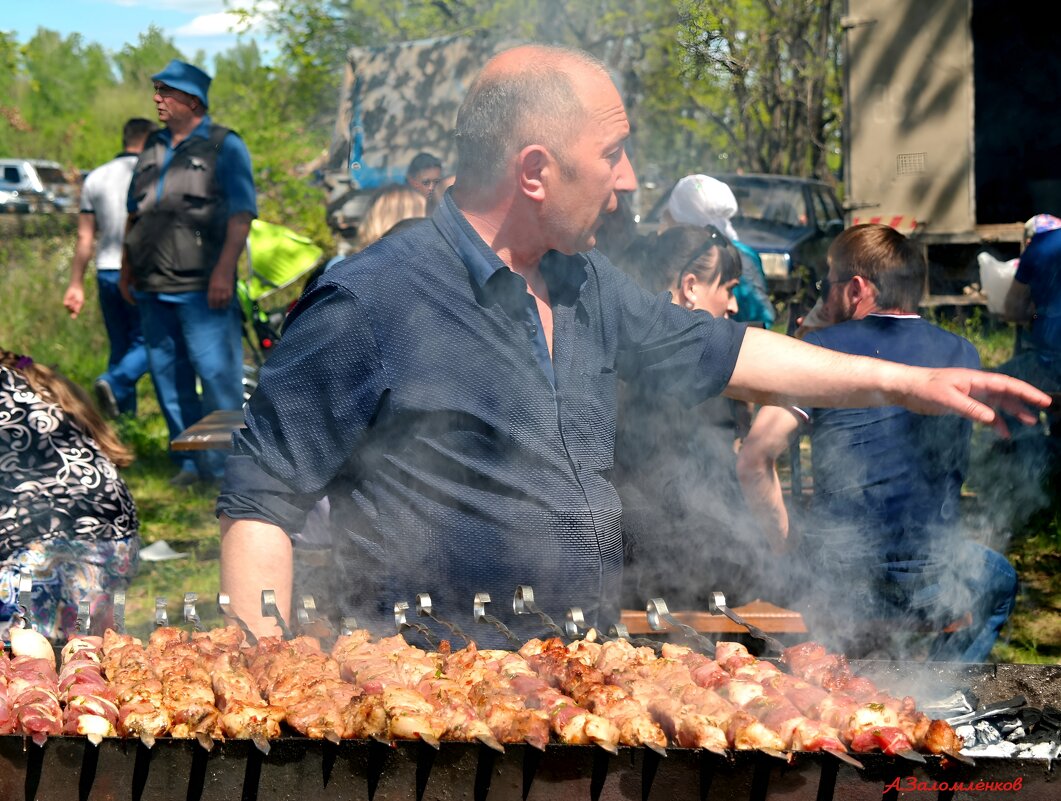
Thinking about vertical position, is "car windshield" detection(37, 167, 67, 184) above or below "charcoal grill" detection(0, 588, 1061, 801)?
above

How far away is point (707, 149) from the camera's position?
19594mm

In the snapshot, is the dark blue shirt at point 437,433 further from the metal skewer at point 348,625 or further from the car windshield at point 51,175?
the car windshield at point 51,175

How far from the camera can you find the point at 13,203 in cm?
2244

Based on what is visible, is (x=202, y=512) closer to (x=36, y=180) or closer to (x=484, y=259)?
(x=484, y=259)

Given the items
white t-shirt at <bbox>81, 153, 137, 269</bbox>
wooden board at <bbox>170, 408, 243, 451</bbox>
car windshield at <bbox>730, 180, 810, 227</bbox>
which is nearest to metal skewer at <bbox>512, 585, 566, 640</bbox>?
wooden board at <bbox>170, 408, 243, 451</bbox>

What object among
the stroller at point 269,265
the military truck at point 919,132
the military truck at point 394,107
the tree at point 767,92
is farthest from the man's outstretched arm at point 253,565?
the military truck at point 394,107

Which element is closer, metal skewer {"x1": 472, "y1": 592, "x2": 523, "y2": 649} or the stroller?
metal skewer {"x1": 472, "y1": 592, "x2": 523, "y2": 649}

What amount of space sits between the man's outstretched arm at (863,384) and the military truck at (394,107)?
1080cm

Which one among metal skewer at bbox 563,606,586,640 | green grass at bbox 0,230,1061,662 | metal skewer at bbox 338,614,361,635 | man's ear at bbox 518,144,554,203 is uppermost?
man's ear at bbox 518,144,554,203

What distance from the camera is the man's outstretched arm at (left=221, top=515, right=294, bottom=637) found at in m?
2.54

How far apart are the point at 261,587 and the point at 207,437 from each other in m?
3.02

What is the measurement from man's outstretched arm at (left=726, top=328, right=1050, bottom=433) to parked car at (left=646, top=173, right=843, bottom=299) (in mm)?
9254

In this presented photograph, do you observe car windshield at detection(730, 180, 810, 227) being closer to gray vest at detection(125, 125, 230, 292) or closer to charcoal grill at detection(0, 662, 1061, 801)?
gray vest at detection(125, 125, 230, 292)

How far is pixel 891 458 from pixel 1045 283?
Answer: 276 cm
